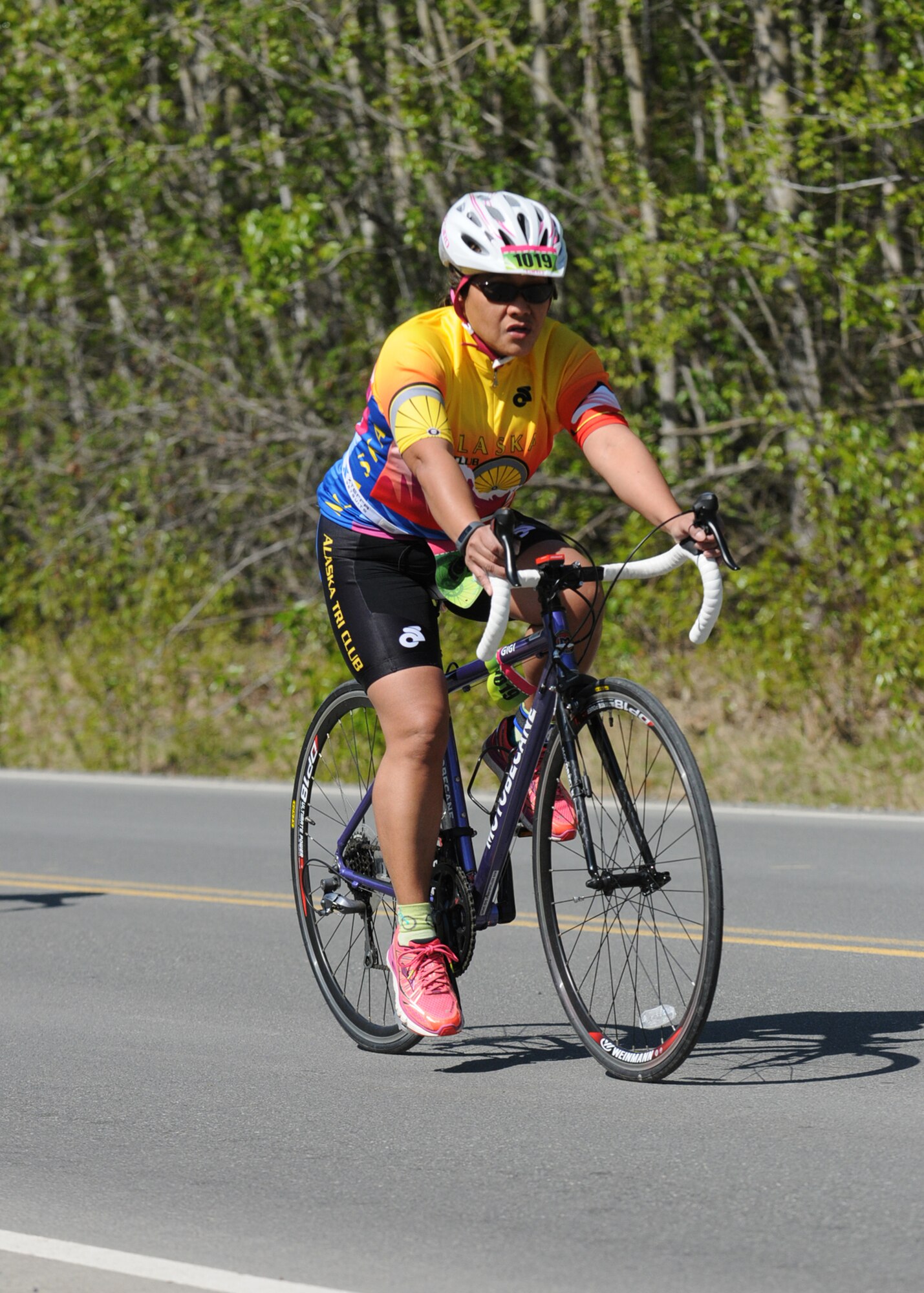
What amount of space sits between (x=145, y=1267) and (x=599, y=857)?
1.79 m

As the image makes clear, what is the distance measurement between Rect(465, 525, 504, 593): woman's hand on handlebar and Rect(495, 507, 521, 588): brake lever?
0.01 meters

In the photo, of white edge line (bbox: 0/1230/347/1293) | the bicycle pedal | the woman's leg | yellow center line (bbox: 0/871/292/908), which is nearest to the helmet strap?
the woman's leg

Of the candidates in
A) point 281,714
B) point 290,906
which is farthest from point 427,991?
point 281,714

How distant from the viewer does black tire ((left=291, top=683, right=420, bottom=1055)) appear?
243 inches

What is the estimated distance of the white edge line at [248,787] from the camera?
11.4m

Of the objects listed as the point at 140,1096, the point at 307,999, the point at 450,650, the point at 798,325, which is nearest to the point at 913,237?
the point at 798,325

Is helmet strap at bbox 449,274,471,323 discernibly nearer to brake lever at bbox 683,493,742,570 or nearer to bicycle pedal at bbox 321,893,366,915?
brake lever at bbox 683,493,742,570

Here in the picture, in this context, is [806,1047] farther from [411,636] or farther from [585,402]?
[585,402]

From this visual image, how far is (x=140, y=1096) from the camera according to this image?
18.3 ft

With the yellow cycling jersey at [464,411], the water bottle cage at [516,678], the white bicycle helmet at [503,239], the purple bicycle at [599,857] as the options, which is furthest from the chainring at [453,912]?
the white bicycle helmet at [503,239]

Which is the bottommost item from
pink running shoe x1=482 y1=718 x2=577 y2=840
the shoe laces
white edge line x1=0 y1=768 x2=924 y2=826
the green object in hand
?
white edge line x1=0 y1=768 x2=924 y2=826

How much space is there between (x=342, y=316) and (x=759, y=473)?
4542mm

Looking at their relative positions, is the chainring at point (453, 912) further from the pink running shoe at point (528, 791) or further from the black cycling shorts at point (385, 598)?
the black cycling shorts at point (385, 598)

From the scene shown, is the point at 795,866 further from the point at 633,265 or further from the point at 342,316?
the point at 342,316
